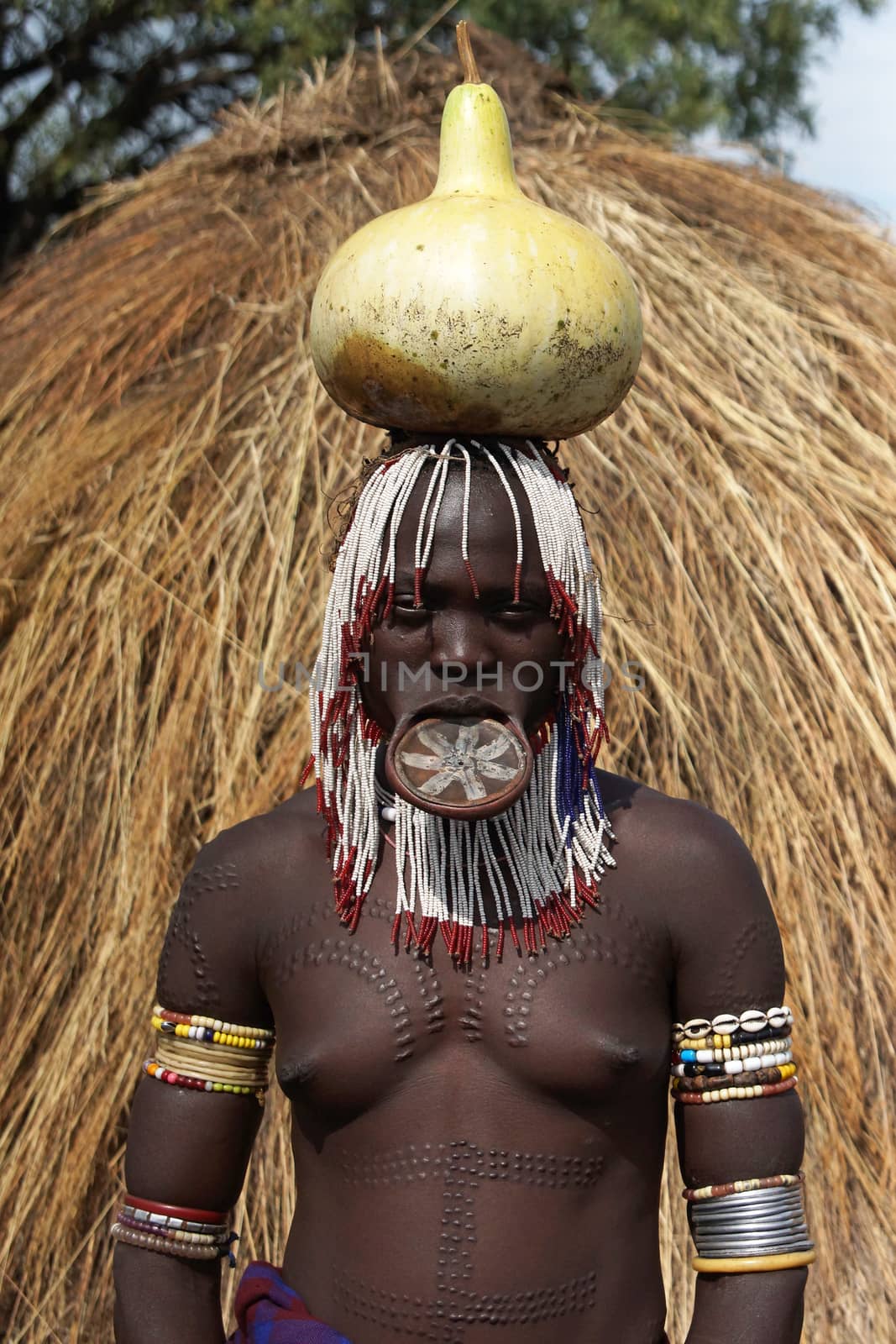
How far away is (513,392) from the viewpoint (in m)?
1.51

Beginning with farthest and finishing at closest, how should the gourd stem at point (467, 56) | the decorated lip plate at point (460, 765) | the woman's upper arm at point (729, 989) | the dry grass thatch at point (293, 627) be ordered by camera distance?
1. the dry grass thatch at point (293, 627)
2. the gourd stem at point (467, 56)
3. the woman's upper arm at point (729, 989)
4. the decorated lip plate at point (460, 765)

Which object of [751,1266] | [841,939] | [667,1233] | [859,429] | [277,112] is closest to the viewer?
Answer: [751,1266]

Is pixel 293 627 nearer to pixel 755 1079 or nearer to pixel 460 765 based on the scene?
pixel 460 765

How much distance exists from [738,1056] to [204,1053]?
631 millimetres

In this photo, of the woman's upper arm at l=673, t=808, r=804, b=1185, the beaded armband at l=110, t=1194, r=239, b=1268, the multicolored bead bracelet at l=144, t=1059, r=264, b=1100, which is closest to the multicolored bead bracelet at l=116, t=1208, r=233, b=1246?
the beaded armband at l=110, t=1194, r=239, b=1268

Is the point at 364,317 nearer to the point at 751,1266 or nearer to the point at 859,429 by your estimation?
the point at 751,1266

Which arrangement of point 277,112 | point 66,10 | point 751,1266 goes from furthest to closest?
point 66,10 < point 277,112 < point 751,1266

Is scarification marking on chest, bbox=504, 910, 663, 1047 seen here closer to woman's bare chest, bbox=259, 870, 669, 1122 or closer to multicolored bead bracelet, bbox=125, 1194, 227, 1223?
woman's bare chest, bbox=259, 870, 669, 1122

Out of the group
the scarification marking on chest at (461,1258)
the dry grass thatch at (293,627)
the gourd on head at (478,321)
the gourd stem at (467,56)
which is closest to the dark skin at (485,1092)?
the scarification marking on chest at (461,1258)

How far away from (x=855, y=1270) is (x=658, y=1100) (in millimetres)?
1392

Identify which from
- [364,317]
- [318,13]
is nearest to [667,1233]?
[364,317]

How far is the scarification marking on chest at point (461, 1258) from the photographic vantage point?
1.50 meters

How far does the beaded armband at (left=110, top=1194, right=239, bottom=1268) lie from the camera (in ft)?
5.22

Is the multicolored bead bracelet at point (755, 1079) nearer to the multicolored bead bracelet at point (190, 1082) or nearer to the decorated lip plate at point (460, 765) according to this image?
the decorated lip plate at point (460, 765)
